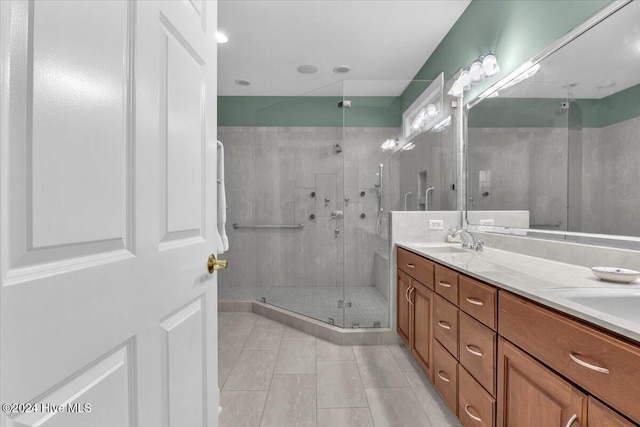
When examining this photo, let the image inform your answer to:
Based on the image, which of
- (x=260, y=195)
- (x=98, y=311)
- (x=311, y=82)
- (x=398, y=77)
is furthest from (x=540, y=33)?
(x=260, y=195)

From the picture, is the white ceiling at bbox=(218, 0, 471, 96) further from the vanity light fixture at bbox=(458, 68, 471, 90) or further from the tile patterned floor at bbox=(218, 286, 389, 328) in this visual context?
the tile patterned floor at bbox=(218, 286, 389, 328)

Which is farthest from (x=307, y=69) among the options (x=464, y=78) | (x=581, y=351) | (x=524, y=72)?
(x=581, y=351)

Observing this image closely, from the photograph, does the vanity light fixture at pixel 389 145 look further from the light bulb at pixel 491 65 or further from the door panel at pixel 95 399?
the door panel at pixel 95 399

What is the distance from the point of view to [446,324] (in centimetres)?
163

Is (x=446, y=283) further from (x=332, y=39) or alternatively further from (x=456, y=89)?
(x=332, y=39)

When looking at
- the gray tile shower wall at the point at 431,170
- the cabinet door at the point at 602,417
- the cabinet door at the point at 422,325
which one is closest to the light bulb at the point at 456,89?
the gray tile shower wall at the point at 431,170

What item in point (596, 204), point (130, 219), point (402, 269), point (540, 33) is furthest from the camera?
point (402, 269)

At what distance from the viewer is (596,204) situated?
4.44 feet

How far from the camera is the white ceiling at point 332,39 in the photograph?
95.5 inches

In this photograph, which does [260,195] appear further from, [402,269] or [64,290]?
Answer: [64,290]

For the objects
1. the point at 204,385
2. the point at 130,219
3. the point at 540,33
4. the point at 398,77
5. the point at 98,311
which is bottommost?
the point at 204,385

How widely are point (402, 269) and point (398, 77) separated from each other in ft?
7.89

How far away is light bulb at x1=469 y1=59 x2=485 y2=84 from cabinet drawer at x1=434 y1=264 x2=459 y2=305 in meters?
1.47

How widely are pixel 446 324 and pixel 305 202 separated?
2.22 m
